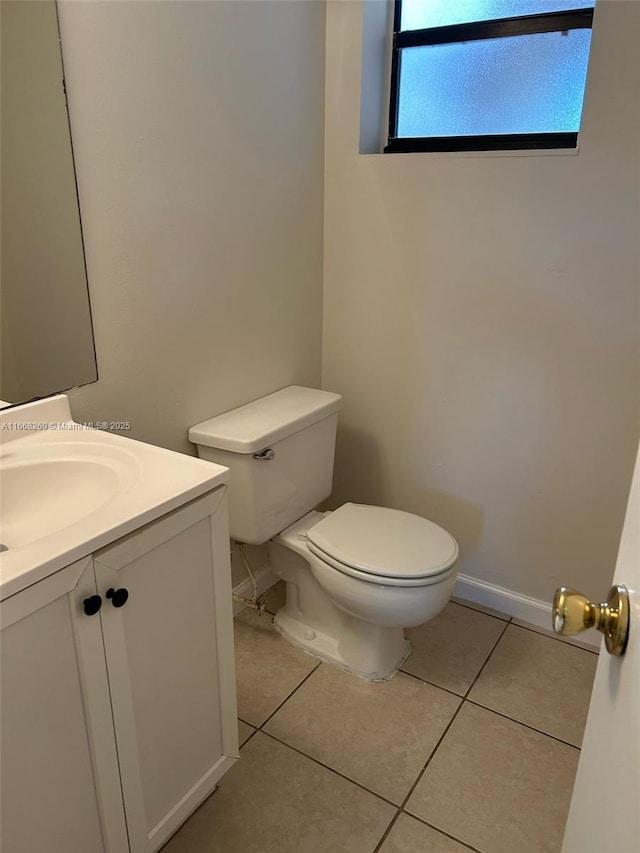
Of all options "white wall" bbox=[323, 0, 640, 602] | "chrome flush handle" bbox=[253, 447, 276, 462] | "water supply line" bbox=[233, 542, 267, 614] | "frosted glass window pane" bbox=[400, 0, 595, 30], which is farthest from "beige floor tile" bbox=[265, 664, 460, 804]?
"frosted glass window pane" bbox=[400, 0, 595, 30]

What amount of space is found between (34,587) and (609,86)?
5.54 feet

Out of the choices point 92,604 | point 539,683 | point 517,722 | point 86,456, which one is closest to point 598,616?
point 92,604

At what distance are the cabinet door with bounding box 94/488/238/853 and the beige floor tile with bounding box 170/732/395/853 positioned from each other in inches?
5.4

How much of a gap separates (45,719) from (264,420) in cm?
100

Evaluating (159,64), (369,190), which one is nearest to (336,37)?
(369,190)

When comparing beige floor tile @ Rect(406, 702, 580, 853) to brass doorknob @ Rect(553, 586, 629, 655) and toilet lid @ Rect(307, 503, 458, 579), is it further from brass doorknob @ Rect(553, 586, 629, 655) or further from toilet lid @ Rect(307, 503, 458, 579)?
brass doorknob @ Rect(553, 586, 629, 655)

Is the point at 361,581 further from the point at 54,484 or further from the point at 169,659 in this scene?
the point at 54,484

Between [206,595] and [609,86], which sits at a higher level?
[609,86]

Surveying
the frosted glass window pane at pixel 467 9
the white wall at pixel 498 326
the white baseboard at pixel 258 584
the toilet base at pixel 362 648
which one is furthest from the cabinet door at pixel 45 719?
the frosted glass window pane at pixel 467 9

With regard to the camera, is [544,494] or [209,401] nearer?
[209,401]

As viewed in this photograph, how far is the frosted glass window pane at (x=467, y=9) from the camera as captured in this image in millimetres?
1734

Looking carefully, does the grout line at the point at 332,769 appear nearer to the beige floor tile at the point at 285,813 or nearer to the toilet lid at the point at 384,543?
the beige floor tile at the point at 285,813

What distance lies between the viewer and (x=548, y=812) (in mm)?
1461

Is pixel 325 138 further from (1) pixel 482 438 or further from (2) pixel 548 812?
A: (2) pixel 548 812
